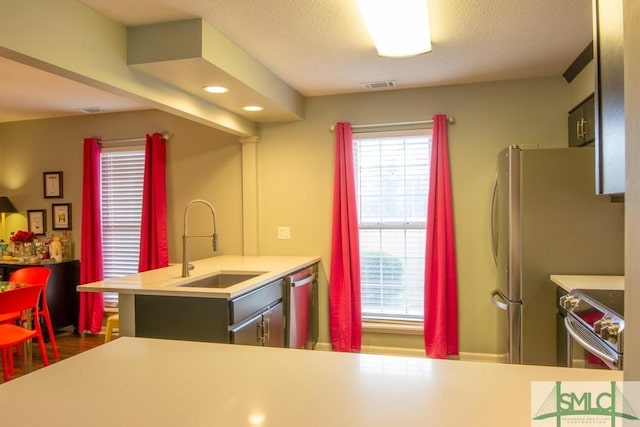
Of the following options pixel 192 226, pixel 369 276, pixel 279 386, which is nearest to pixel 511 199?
pixel 369 276

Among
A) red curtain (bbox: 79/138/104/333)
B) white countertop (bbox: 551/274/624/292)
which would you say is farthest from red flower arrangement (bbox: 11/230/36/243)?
white countertop (bbox: 551/274/624/292)

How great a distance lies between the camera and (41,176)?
4613 millimetres

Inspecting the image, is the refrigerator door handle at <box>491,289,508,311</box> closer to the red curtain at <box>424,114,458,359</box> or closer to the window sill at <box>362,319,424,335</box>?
the red curtain at <box>424,114,458,359</box>

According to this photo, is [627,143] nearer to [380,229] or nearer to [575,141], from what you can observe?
[575,141]

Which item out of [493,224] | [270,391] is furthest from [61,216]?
[270,391]

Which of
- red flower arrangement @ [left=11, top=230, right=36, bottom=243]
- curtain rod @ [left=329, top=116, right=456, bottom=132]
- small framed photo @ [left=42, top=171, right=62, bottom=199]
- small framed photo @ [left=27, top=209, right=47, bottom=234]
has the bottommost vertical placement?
red flower arrangement @ [left=11, top=230, right=36, bottom=243]

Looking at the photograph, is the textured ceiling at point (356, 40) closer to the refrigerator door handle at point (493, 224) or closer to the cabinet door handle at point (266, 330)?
the refrigerator door handle at point (493, 224)

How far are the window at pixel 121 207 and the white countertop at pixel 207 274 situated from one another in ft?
3.61

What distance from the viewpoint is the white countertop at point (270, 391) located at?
32.6 inches

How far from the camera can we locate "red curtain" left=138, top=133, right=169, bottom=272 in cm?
409

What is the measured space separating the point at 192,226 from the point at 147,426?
→ 347 centimetres

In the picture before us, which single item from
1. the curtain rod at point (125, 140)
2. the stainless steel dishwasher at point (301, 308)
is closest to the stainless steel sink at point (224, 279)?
the stainless steel dishwasher at point (301, 308)

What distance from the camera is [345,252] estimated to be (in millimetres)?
3664

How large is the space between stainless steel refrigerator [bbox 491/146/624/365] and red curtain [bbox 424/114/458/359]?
0.74m
